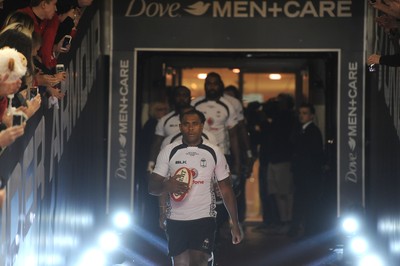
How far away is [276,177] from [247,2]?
2.53 metres

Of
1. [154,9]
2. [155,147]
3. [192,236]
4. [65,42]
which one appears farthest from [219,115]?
[65,42]

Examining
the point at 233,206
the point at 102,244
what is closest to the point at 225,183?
the point at 233,206

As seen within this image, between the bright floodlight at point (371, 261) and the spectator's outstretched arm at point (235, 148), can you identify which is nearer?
the bright floodlight at point (371, 261)

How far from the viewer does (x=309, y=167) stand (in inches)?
443

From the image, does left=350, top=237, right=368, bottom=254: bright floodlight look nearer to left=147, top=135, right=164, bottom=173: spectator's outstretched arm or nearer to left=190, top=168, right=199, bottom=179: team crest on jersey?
left=147, top=135, right=164, bottom=173: spectator's outstretched arm

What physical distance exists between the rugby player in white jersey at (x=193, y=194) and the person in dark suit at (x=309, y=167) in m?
3.68

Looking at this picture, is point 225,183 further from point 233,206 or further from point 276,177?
point 276,177

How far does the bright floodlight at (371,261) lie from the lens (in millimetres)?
9141

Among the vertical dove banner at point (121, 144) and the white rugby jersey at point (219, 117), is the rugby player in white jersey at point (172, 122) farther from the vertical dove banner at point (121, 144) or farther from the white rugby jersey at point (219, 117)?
the vertical dove banner at point (121, 144)

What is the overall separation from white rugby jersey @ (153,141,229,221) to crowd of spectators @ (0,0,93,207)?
102 cm

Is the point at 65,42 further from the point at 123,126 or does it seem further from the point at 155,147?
the point at 123,126

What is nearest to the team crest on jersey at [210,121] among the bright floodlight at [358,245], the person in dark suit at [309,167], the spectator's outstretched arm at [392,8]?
the person in dark suit at [309,167]

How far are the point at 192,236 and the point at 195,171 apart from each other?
0.52 meters

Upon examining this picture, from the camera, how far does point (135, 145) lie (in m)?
11.0
